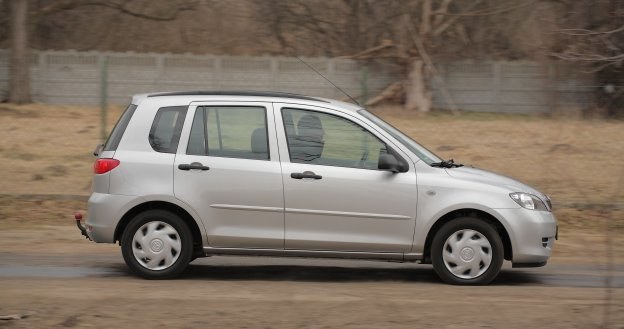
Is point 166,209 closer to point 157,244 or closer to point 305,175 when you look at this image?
point 157,244

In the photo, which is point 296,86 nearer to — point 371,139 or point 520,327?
point 371,139

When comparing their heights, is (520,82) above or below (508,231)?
above

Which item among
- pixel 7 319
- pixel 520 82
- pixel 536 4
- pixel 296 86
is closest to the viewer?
pixel 7 319

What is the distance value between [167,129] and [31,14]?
75.9 ft

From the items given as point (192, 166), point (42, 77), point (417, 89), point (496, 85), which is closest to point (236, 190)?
point (192, 166)

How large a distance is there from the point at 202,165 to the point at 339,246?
4.57 ft

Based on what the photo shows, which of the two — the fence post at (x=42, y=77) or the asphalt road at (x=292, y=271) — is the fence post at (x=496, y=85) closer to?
the fence post at (x=42, y=77)

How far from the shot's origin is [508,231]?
891 cm

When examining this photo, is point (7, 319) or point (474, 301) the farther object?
point (474, 301)

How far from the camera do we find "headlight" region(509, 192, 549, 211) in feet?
29.4

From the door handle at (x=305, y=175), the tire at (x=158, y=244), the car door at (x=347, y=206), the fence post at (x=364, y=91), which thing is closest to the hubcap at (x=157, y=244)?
the tire at (x=158, y=244)

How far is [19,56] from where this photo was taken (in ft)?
91.6

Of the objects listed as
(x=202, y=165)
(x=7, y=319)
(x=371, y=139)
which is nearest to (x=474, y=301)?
(x=371, y=139)

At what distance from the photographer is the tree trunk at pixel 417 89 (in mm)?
18609
